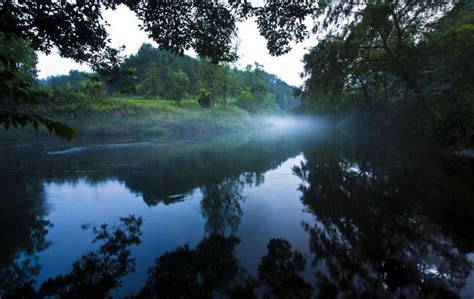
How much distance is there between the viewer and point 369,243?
4707mm

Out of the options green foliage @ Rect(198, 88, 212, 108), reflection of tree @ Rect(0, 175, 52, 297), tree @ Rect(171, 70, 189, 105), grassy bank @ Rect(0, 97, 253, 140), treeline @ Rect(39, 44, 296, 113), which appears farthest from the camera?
green foliage @ Rect(198, 88, 212, 108)

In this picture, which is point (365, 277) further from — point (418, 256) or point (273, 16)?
point (273, 16)

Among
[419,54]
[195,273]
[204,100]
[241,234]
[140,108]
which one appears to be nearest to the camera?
[195,273]

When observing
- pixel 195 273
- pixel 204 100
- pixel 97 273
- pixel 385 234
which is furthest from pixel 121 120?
pixel 385 234

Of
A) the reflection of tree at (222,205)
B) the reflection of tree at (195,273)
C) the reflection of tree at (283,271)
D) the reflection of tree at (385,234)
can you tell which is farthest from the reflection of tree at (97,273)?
the reflection of tree at (385,234)

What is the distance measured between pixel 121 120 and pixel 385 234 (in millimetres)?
29607

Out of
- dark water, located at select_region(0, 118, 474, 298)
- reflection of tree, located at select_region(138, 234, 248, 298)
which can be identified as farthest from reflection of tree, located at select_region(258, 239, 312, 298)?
reflection of tree, located at select_region(138, 234, 248, 298)

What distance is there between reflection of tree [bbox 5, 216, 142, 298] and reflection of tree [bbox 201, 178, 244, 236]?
5.37 feet

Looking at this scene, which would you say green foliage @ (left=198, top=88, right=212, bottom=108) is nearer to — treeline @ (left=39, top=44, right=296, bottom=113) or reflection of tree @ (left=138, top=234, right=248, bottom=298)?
treeline @ (left=39, top=44, right=296, bottom=113)

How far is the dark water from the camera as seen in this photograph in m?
3.70

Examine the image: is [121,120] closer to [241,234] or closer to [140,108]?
[140,108]

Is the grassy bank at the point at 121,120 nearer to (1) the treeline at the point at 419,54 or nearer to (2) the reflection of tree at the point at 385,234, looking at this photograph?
(1) the treeline at the point at 419,54

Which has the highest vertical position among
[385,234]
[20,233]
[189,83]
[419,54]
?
[189,83]

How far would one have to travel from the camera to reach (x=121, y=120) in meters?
29.5
